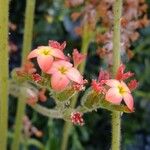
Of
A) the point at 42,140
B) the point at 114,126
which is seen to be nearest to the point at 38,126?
the point at 42,140

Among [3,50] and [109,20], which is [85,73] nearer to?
[109,20]

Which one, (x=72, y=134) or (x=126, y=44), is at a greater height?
(x=126, y=44)

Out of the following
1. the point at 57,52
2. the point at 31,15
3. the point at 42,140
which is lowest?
the point at 42,140

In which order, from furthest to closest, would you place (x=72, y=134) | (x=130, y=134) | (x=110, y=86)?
(x=130, y=134) < (x=72, y=134) < (x=110, y=86)

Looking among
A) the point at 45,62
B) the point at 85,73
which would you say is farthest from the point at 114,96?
the point at 85,73

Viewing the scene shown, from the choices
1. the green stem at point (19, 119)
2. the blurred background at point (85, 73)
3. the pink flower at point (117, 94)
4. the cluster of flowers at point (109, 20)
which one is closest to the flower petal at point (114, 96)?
the pink flower at point (117, 94)

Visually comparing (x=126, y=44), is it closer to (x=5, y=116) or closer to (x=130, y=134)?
(x=5, y=116)

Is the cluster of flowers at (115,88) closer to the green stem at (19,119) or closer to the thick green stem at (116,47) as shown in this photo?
the thick green stem at (116,47)

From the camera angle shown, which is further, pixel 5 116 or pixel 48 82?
pixel 5 116
